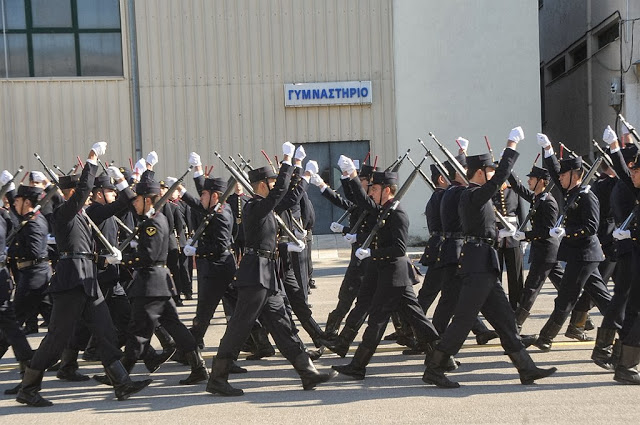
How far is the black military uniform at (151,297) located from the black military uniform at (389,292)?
1304 mm

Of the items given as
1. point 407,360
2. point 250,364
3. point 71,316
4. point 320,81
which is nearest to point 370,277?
point 407,360

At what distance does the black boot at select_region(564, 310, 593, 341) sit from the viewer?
8891mm

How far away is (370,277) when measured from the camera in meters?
8.24

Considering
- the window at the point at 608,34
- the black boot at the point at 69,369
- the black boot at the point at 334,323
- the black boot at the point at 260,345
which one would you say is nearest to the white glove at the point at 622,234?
the black boot at the point at 334,323

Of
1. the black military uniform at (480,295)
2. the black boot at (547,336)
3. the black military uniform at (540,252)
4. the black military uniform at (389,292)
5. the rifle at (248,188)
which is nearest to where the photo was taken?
the black military uniform at (480,295)

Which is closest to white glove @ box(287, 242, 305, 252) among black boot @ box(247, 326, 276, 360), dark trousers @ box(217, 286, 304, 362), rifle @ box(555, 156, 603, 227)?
black boot @ box(247, 326, 276, 360)

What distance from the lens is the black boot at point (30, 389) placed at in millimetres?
7031

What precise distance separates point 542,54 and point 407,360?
21183 mm

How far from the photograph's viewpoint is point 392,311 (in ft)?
25.0

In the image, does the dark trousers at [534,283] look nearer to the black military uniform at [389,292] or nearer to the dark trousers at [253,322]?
the black military uniform at [389,292]

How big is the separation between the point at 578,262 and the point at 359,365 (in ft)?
7.67

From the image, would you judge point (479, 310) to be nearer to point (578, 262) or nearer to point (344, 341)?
point (578, 262)

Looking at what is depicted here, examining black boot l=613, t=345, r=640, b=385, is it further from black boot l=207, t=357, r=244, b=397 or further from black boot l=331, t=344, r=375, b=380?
black boot l=207, t=357, r=244, b=397

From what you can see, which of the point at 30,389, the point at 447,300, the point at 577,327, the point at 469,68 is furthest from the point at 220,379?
the point at 469,68
